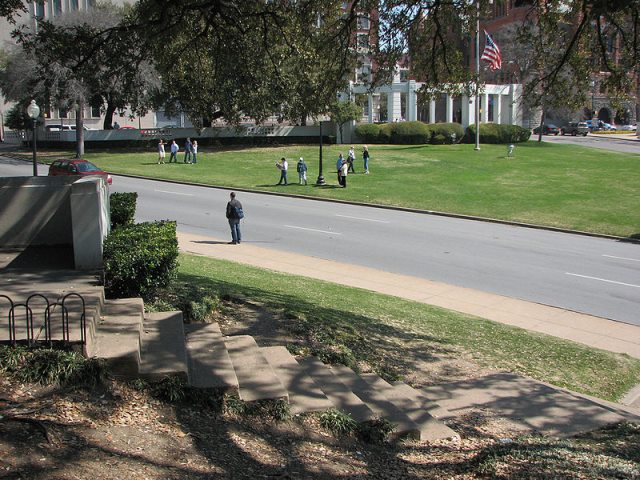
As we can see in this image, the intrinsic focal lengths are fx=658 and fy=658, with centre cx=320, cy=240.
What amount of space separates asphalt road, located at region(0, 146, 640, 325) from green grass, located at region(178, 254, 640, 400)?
348 cm

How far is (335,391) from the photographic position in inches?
280

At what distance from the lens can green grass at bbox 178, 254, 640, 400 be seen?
953 cm

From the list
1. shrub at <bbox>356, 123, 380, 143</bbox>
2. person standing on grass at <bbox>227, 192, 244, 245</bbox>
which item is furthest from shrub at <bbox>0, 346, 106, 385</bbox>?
shrub at <bbox>356, 123, 380, 143</bbox>

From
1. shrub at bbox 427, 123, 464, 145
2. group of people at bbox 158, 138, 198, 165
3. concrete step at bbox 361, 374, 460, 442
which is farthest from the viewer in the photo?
shrub at bbox 427, 123, 464, 145

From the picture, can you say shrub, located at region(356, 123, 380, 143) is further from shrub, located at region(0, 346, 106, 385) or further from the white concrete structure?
shrub, located at region(0, 346, 106, 385)

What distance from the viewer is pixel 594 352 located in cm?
1145

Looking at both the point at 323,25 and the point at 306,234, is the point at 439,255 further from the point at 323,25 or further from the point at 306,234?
the point at 323,25

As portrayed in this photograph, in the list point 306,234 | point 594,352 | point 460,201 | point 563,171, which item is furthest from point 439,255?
point 563,171

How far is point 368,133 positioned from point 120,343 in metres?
52.7

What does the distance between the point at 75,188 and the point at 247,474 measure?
18.1ft

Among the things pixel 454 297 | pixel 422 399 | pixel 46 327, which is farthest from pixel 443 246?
pixel 46 327

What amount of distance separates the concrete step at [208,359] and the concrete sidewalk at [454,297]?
741 cm

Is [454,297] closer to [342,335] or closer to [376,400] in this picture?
[342,335]

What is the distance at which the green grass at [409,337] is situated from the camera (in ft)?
31.3
